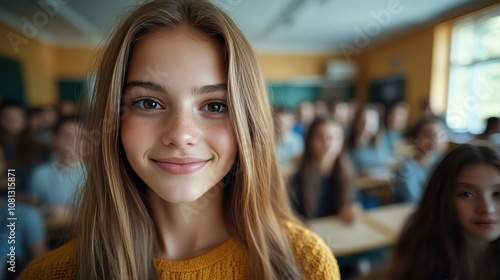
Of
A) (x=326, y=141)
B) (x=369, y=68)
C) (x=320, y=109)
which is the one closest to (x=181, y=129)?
(x=369, y=68)

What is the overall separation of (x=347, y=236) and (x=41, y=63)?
135 cm

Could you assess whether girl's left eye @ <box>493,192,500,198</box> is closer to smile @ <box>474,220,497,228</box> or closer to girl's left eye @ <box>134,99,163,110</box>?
smile @ <box>474,220,497,228</box>

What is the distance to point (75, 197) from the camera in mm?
511

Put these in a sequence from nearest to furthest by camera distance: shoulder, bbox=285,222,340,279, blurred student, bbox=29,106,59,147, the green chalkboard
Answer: shoulder, bbox=285,222,340,279 < the green chalkboard < blurred student, bbox=29,106,59,147

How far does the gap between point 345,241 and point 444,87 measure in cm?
59

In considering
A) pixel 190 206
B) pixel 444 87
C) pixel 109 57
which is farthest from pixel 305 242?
pixel 109 57

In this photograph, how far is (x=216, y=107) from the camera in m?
0.38

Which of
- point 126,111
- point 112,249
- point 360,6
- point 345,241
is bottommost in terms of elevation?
point 345,241

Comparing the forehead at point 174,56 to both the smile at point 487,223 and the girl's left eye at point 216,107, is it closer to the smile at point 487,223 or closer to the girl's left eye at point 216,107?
the girl's left eye at point 216,107

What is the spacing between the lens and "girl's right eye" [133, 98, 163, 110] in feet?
1.18

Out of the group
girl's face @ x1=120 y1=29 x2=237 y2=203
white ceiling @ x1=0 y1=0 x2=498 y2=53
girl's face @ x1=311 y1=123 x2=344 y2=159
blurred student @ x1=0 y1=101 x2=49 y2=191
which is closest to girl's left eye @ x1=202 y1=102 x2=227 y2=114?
girl's face @ x1=120 y1=29 x2=237 y2=203

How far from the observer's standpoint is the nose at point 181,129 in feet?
1.09

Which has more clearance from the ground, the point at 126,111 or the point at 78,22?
the point at 78,22

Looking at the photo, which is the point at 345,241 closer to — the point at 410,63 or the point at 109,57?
the point at 410,63
